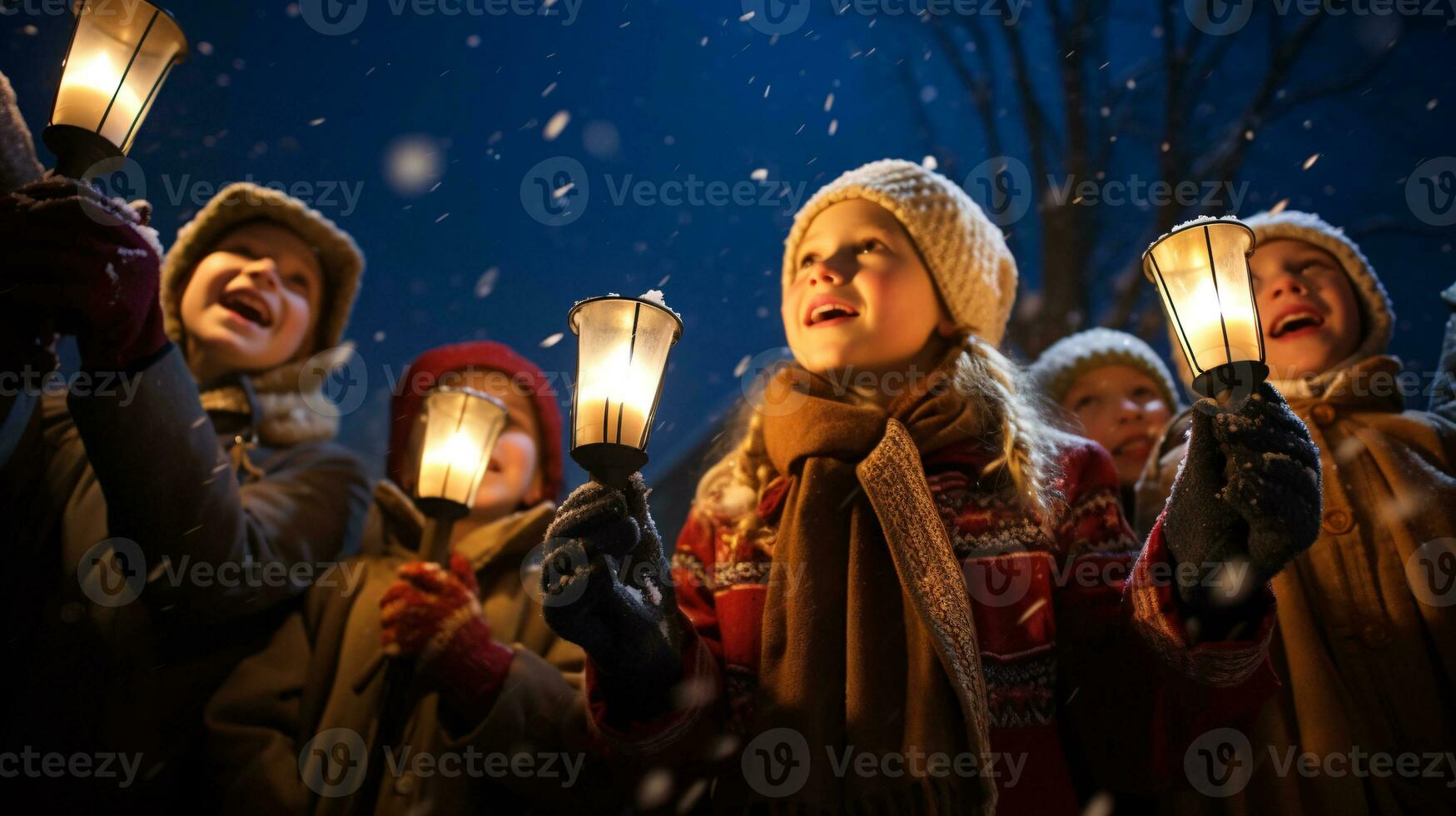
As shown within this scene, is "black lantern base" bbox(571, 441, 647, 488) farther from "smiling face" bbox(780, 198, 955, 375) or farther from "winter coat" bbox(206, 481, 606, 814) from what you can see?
"winter coat" bbox(206, 481, 606, 814)

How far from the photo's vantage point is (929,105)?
1080 cm

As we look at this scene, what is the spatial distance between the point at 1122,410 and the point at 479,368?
284 cm

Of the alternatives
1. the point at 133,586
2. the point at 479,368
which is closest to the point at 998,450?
the point at 479,368

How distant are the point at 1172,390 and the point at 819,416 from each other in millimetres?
2331

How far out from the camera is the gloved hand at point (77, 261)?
1.81m

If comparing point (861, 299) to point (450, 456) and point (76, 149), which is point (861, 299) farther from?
point (76, 149)

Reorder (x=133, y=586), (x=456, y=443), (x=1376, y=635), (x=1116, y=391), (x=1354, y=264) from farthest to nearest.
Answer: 1. (x=1116, y=391)
2. (x=1354, y=264)
3. (x=456, y=443)
4. (x=133, y=586)
5. (x=1376, y=635)

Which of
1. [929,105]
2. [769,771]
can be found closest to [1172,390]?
[769,771]

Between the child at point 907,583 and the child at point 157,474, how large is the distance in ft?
4.63

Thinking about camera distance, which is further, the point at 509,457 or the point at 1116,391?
the point at 1116,391

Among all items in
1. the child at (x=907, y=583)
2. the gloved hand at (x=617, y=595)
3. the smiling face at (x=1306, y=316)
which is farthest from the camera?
the smiling face at (x=1306, y=316)

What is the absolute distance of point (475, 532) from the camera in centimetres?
313

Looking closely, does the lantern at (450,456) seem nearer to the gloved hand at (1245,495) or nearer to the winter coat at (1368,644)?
the gloved hand at (1245,495)

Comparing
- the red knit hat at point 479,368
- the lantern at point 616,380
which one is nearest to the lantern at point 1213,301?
the lantern at point 616,380
